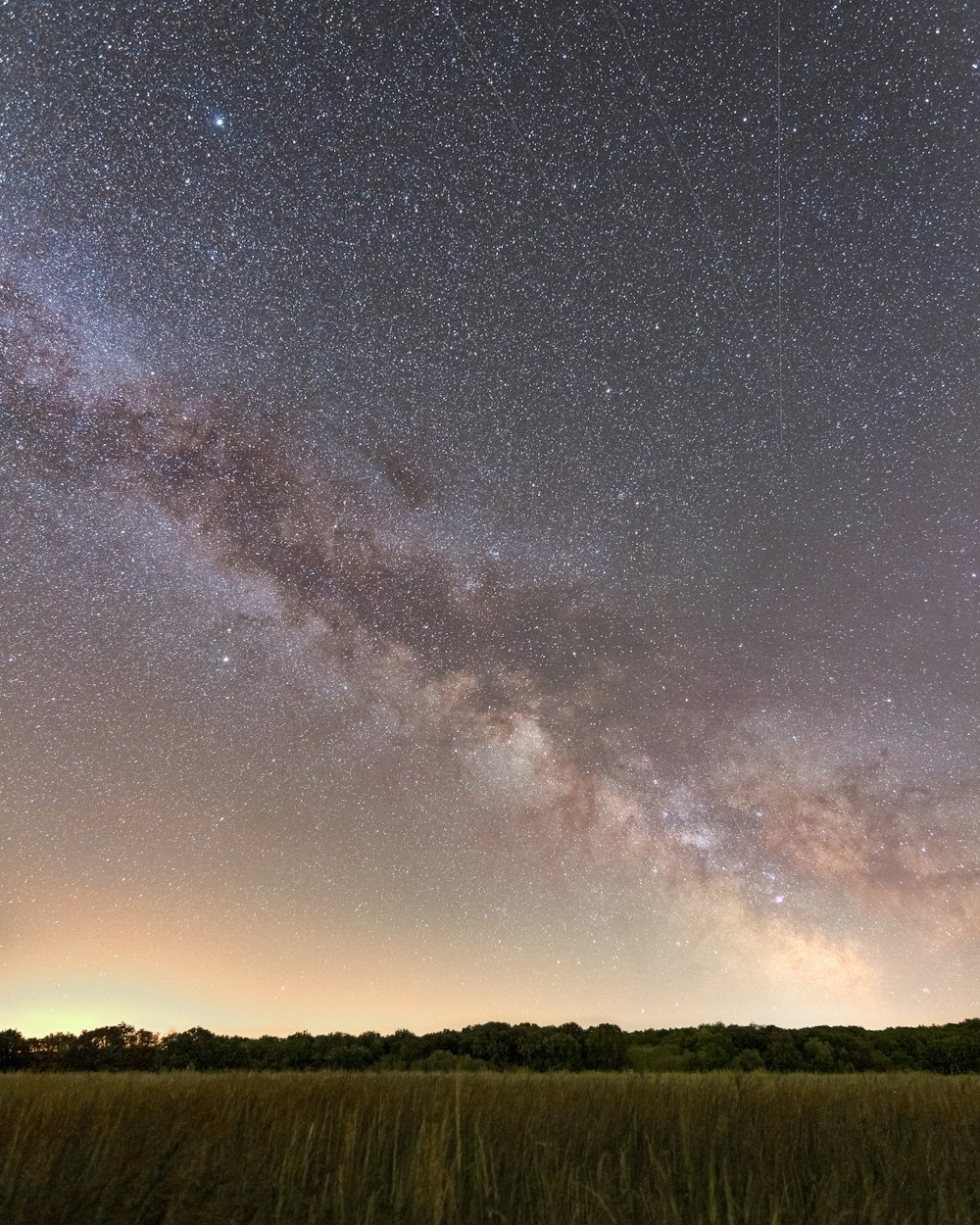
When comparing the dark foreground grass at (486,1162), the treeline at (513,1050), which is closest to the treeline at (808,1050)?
the treeline at (513,1050)

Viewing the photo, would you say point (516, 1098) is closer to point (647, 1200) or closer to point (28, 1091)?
point (647, 1200)

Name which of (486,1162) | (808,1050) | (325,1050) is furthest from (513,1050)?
(486,1162)

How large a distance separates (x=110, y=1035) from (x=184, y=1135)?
2670 centimetres

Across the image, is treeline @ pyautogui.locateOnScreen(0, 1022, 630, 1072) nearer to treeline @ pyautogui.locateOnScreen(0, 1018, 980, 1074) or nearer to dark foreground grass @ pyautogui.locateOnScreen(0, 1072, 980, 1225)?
treeline @ pyautogui.locateOnScreen(0, 1018, 980, 1074)

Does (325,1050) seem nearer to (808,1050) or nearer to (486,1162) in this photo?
(808,1050)

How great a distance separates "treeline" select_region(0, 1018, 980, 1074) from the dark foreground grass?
18964 mm

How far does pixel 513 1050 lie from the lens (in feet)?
81.7

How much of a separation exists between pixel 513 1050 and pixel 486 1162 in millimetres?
24034

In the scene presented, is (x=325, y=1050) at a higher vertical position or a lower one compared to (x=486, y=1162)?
higher

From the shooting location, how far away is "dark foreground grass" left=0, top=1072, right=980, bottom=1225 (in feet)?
9.69

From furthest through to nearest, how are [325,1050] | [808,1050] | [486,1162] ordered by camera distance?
[325,1050] → [808,1050] → [486,1162]

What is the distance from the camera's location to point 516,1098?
18.9ft

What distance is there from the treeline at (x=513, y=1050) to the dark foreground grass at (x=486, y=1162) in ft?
62.2

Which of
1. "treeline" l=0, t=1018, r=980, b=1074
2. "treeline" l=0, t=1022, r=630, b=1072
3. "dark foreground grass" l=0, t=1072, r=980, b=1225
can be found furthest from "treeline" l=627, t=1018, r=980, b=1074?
"dark foreground grass" l=0, t=1072, r=980, b=1225
